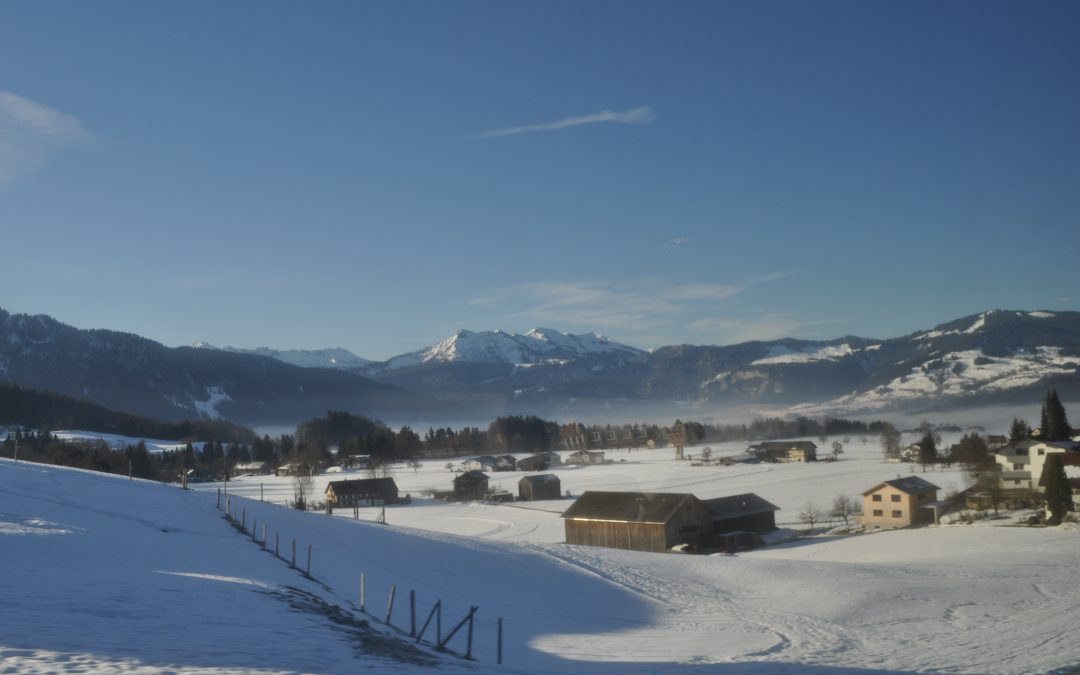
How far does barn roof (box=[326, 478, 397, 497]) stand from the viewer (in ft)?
247

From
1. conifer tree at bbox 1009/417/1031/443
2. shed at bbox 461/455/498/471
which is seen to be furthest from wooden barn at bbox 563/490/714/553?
shed at bbox 461/455/498/471

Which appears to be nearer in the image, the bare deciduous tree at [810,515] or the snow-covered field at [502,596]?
the snow-covered field at [502,596]

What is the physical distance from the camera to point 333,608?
2000cm

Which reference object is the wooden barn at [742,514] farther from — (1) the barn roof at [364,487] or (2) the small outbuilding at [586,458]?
(2) the small outbuilding at [586,458]

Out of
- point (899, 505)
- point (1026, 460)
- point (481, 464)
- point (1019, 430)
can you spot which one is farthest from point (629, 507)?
point (481, 464)

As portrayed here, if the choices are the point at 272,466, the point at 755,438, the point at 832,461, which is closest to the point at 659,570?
the point at 832,461

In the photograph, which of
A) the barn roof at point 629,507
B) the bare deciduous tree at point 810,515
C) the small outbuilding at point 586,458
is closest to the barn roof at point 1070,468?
the bare deciduous tree at point 810,515

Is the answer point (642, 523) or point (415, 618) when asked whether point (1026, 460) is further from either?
point (415, 618)

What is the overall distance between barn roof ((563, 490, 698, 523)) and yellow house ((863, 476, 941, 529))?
1248cm

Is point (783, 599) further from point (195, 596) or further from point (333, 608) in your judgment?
point (195, 596)

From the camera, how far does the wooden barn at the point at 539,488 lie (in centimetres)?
7519

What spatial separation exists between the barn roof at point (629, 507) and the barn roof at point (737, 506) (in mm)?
2042

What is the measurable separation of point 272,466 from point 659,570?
102355 mm

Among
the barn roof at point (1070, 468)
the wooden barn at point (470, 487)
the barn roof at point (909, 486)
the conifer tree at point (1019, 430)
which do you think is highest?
the conifer tree at point (1019, 430)
